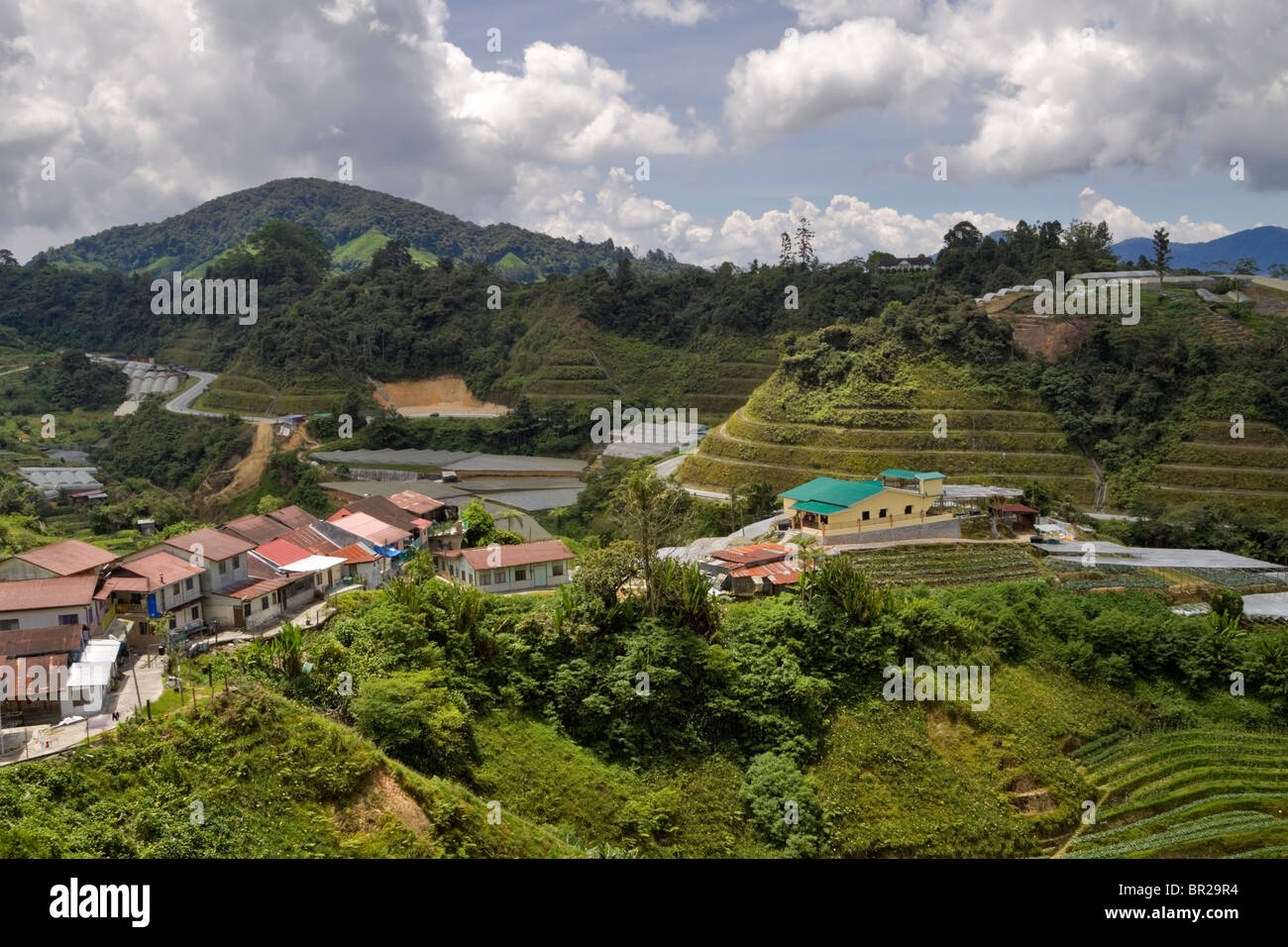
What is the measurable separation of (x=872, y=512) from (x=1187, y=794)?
43.6 ft

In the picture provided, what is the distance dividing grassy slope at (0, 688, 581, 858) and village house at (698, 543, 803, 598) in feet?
40.5

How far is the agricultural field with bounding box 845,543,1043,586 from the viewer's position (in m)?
28.5

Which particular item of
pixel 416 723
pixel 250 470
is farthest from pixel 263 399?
pixel 416 723

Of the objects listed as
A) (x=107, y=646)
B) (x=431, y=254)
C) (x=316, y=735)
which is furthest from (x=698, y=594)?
(x=431, y=254)

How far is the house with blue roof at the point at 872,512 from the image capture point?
30453mm

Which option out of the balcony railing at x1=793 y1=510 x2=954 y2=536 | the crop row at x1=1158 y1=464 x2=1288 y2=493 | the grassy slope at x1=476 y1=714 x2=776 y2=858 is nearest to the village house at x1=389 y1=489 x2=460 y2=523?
the balcony railing at x1=793 y1=510 x2=954 y2=536

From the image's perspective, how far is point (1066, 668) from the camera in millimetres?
22922

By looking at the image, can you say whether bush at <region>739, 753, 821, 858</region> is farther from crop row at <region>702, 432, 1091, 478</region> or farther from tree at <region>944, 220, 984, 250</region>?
tree at <region>944, 220, 984, 250</region>

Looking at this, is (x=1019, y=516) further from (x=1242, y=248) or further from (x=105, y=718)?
(x=1242, y=248)

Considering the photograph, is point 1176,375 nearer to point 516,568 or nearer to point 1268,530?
point 1268,530

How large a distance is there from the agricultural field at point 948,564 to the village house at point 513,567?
9.21 metres

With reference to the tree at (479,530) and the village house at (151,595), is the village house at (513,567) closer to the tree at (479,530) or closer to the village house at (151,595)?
the tree at (479,530)

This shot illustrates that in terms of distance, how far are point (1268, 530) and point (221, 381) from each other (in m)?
68.0

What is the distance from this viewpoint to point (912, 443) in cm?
4316
